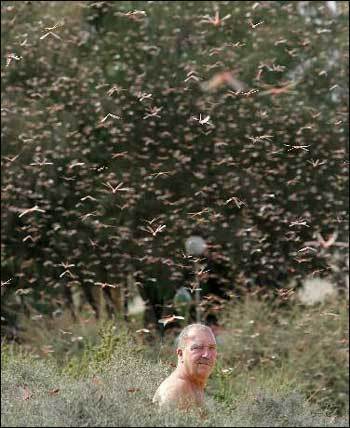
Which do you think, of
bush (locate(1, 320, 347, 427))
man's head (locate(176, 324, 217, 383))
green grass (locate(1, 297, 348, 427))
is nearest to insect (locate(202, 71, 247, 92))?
green grass (locate(1, 297, 348, 427))

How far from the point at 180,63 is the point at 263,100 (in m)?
1.37

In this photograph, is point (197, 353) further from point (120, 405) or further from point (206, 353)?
point (120, 405)

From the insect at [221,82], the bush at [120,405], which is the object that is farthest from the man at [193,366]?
the insect at [221,82]

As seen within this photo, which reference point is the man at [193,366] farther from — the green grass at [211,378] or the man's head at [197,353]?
the green grass at [211,378]

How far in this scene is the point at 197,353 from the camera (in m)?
6.34

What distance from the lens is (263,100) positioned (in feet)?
51.8

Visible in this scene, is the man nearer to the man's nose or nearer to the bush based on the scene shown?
the man's nose

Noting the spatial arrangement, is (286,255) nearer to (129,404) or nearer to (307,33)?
(307,33)

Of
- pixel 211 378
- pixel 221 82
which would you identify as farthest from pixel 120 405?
pixel 221 82

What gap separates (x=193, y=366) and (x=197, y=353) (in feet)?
0.27

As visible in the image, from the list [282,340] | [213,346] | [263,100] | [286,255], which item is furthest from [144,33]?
[213,346]

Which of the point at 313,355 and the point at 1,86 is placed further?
the point at 1,86

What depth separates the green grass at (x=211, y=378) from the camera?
5668 millimetres

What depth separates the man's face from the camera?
6.34 m
